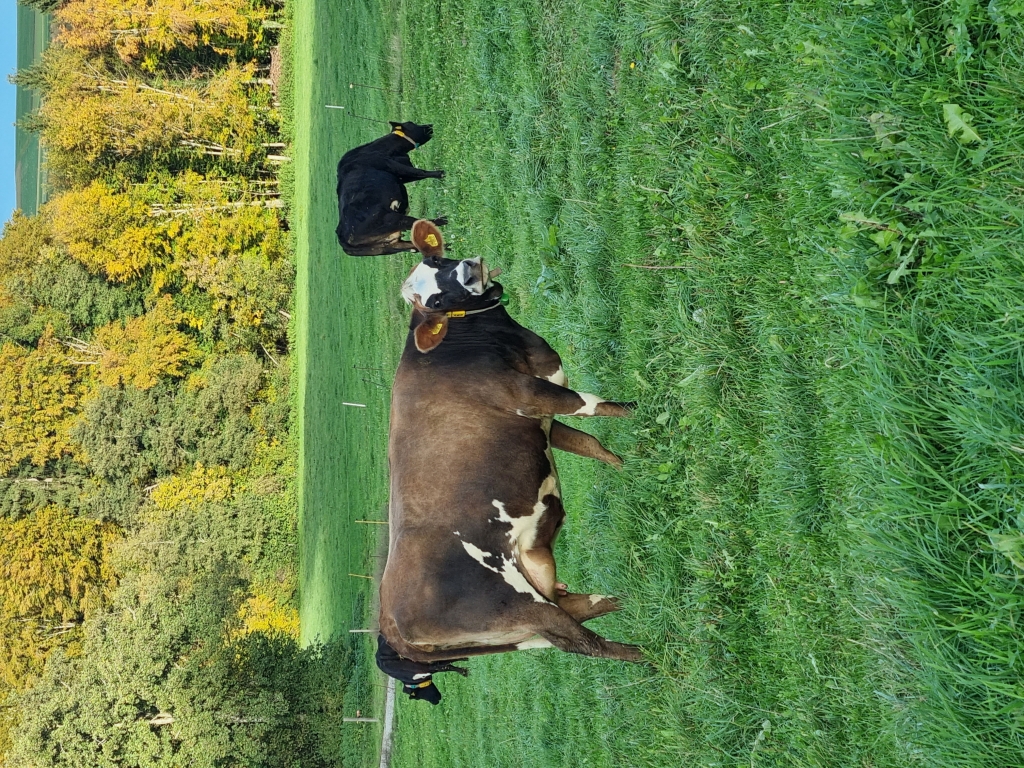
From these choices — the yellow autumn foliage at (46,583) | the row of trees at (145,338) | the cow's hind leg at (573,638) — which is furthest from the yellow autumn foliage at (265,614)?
the cow's hind leg at (573,638)

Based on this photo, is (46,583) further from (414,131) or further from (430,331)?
(430,331)

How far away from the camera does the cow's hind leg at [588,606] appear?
548 cm

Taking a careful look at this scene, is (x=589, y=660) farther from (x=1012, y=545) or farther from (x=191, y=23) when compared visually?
(x=191, y=23)

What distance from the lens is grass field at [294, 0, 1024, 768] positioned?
2.69 meters

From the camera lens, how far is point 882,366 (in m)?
3.05

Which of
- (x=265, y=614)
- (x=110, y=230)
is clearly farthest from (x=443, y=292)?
(x=110, y=230)

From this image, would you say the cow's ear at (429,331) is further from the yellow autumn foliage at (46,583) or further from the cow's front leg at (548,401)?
the yellow autumn foliage at (46,583)

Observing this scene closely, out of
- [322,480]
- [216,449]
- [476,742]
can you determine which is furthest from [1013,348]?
[216,449]

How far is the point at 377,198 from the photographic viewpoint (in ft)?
30.1

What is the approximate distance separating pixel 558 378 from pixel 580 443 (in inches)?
18.7

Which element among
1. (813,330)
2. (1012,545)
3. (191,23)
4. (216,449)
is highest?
(1012,545)

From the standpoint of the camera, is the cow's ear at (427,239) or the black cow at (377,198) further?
the black cow at (377,198)

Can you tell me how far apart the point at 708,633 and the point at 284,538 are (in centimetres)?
2045

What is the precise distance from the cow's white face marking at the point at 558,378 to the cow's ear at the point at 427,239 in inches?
47.8
